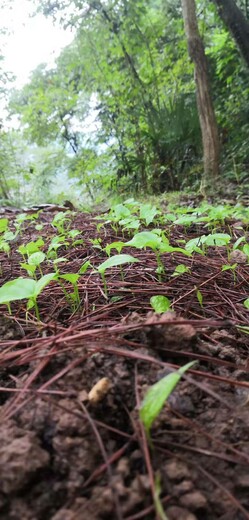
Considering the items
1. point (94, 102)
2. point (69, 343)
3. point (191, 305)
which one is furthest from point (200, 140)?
point (69, 343)

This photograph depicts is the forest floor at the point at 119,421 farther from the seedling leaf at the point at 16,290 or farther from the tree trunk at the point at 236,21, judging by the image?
the tree trunk at the point at 236,21

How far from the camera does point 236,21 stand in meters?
4.52

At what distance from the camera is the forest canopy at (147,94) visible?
5.23m

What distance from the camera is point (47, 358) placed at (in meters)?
0.80

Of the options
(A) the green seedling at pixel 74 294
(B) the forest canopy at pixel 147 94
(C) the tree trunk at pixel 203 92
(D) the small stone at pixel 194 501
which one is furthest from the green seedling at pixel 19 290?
(C) the tree trunk at pixel 203 92

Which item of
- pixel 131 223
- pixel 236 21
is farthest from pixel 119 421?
pixel 236 21

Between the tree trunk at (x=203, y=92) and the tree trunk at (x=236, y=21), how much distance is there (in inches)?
17.1

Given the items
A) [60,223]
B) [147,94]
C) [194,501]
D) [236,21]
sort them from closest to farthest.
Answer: [194,501] → [60,223] → [236,21] → [147,94]

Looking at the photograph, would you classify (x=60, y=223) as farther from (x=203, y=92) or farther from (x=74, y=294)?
(x=203, y=92)

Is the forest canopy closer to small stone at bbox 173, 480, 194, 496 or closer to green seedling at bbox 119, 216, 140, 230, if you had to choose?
green seedling at bbox 119, 216, 140, 230

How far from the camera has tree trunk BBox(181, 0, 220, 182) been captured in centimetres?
448

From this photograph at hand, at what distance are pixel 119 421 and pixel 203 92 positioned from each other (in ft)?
16.1

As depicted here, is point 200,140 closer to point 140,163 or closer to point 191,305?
point 140,163

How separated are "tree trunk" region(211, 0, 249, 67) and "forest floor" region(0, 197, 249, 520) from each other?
16.3 ft
